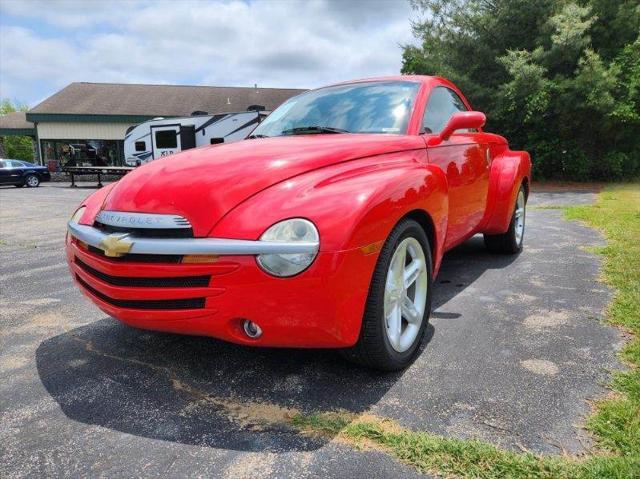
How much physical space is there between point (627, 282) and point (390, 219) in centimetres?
264

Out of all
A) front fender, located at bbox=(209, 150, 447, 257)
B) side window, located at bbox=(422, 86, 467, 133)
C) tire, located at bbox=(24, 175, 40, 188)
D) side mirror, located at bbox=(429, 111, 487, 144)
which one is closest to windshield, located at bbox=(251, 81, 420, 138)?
side window, located at bbox=(422, 86, 467, 133)

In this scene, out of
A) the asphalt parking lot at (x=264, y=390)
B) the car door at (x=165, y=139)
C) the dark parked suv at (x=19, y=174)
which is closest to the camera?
the asphalt parking lot at (x=264, y=390)

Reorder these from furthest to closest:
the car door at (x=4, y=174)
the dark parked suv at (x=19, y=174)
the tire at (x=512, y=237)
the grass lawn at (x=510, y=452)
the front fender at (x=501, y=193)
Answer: the dark parked suv at (x=19, y=174) < the car door at (x=4, y=174) < the tire at (x=512, y=237) < the front fender at (x=501, y=193) < the grass lawn at (x=510, y=452)

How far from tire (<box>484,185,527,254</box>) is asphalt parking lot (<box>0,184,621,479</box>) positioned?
1210 mm

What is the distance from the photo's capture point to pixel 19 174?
2230cm

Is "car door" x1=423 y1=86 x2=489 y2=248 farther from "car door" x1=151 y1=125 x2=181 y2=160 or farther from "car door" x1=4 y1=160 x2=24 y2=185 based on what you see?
"car door" x1=4 y1=160 x2=24 y2=185

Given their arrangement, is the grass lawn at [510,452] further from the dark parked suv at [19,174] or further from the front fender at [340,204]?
the dark parked suv at [19,174]

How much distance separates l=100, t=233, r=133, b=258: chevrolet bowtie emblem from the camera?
218 centimetres

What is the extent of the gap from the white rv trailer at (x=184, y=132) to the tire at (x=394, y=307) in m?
15.4

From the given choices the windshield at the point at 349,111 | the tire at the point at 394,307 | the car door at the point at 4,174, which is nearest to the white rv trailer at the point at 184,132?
the car door at the point at 4,174

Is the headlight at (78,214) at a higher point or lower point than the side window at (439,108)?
lower

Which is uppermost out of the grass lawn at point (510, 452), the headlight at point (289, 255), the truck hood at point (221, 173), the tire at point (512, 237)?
the truck hood at point (221, 173)

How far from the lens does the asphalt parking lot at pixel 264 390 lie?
1.86 m

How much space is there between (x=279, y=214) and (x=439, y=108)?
2.21 meters
